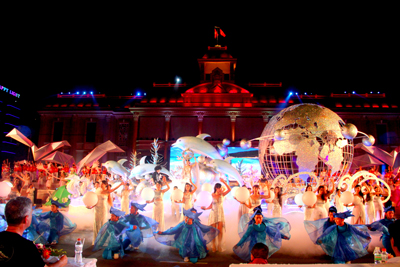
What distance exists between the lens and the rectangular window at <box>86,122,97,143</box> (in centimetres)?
2567

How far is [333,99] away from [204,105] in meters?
12.0

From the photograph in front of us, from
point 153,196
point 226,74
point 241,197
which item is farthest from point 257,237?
point 226,74

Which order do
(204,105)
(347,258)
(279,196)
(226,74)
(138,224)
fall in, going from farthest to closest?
(226,74) → (204,105) → (279,196) → (138,224) → (347,258)

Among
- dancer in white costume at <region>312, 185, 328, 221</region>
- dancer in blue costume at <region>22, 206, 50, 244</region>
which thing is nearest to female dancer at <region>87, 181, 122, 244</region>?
dancer in blue costume at <region>22, 206, 50, 244</region>

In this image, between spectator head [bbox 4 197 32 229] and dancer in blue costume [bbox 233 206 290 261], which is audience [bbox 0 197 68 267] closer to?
spectator head [bbox 4 197 32 229]

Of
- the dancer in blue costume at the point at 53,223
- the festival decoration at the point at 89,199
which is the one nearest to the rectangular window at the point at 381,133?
the festival decoration at the point at 89,199

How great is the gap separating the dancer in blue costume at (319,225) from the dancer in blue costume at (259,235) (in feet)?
2.01

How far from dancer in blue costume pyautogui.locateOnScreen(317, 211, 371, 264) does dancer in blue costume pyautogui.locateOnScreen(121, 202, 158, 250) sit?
350 centimetres

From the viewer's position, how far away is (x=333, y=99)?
25.6 meters

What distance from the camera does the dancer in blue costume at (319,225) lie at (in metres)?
5.44

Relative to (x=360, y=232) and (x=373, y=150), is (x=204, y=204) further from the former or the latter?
(x=373, y=150)

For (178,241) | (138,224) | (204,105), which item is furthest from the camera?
(204,105)

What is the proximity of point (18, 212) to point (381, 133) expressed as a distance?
28.3 metres

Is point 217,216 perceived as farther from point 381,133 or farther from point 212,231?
point 381,133
